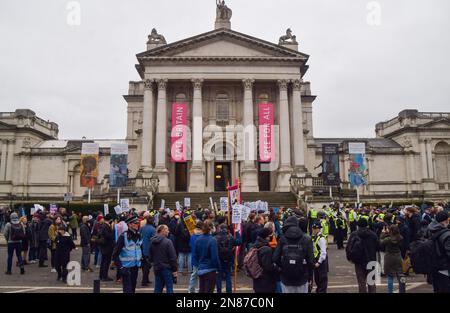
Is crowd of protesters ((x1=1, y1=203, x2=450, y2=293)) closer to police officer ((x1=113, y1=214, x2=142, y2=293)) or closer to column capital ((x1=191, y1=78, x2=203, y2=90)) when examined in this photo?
police officer ((x1=113, y1=214, x2=142, y2=293))

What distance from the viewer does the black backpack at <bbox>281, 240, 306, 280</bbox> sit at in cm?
706

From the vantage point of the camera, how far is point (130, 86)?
54.8 meters

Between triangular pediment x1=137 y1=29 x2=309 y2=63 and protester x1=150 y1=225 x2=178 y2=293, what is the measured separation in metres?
35.3

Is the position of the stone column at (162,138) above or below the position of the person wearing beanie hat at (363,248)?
above

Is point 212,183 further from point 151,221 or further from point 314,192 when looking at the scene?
point 151,221

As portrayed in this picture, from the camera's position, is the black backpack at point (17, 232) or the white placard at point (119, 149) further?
the white placard at point (119, 149)

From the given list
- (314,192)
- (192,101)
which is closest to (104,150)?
(192,101)

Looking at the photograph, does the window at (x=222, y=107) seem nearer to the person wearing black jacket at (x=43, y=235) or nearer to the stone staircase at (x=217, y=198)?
the stone staircase at (x=217, y=198)

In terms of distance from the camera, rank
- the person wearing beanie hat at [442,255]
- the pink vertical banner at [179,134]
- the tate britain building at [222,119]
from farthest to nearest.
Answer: the tate britain building at [222,119] < the pink vertical banner at [179,134] < the person wearing beanie hat at [442,255]

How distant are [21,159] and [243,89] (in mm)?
34655

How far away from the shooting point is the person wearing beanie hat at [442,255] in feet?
23.5

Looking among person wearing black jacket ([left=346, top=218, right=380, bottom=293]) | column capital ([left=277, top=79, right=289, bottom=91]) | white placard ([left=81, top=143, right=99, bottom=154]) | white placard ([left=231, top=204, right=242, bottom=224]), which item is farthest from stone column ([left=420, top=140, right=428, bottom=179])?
person wearing black jacket ([left=346, top=218, right=380, bottom=293])

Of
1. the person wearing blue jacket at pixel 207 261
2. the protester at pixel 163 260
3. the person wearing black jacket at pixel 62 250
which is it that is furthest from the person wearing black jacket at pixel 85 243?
the person wearing blue jacket at pixel 207 261

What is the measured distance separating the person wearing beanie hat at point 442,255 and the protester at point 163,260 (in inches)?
210
